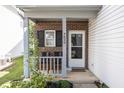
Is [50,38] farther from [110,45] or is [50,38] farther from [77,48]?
[110,45]

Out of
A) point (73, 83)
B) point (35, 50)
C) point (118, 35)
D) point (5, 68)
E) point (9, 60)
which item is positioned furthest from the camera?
point (9, 60)

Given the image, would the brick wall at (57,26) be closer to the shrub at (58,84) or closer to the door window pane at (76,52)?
the door window pane at (76,52)

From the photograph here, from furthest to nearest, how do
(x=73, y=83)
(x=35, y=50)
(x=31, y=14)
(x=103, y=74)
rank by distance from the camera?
(x=35, y=50)
(x=31, y=14)
(x=73, y=83)
(x=103, y=74)

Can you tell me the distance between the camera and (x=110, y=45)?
31.1ft

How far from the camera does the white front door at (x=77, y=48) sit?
16.1 metres

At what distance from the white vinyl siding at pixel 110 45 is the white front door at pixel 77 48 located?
368 centimetres

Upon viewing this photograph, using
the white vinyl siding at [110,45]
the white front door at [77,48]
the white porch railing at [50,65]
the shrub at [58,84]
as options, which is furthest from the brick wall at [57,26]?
the shrub at [58,84]

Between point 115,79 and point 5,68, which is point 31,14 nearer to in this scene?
point 115,79

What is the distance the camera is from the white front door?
635 inches

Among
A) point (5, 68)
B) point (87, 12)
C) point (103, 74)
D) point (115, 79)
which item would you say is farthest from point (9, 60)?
point (115, 79)

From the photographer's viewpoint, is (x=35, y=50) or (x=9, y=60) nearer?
(x=35, y=50)

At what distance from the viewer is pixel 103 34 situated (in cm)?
1088

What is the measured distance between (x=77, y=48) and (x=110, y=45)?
6689mm

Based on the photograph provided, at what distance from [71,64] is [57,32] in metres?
1.98
